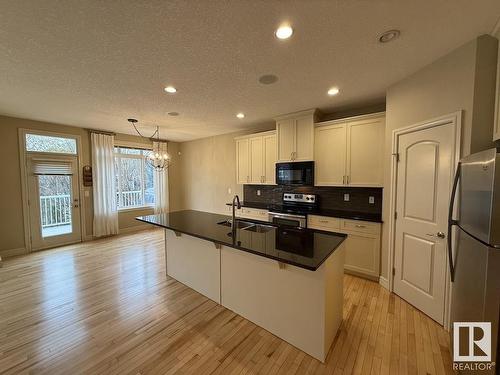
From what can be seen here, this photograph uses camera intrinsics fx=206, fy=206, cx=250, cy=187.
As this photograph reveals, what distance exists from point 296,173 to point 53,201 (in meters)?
5.25

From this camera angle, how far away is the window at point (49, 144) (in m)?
4.21

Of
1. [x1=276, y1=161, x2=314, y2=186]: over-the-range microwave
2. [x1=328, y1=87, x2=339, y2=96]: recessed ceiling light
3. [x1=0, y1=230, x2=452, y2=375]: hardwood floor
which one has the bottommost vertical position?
[x1=0, y1=230, x2=452, y2=375]: hardwood floor

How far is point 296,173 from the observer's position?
12.6 ft

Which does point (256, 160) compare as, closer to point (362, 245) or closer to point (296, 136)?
point (296, 136)

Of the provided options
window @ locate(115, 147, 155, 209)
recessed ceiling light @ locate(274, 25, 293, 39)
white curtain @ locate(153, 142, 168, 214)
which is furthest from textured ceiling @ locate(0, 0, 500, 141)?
white curtain @ locate(153, 142, 168, 214)

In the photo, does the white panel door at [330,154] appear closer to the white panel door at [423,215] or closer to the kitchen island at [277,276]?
the white panel door at [423,215]

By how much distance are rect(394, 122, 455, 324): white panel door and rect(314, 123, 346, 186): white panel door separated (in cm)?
92

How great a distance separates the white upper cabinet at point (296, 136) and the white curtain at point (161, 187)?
3.92m

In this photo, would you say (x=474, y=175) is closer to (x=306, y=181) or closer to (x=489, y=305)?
(x=489, y=305)

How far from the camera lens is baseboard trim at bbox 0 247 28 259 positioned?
12.9 ft

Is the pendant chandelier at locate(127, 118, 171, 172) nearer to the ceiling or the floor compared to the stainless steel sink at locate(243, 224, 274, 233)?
nearer to the ceiling

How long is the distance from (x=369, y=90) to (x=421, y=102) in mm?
710

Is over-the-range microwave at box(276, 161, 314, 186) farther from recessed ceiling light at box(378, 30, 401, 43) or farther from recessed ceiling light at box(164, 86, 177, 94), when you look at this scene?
recessed ceiling light at box(164, 86, 177, 94)

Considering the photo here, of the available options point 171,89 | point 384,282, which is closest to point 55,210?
point 171,89
